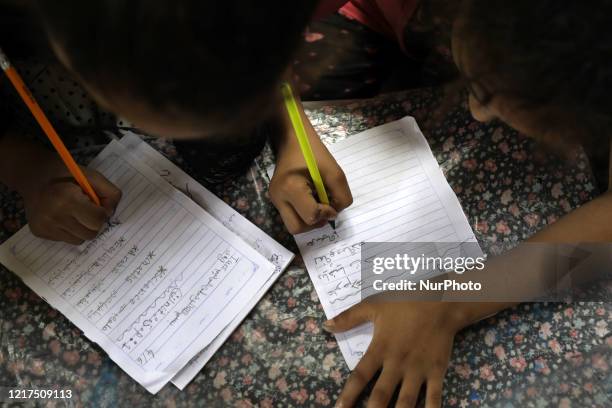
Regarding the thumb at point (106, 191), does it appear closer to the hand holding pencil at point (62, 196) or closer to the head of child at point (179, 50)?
the hand holding pencil at point (62, 196)

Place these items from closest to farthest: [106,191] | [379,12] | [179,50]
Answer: [179,50]
[106,191]
[379,12]

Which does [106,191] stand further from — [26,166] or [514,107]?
[514,107]

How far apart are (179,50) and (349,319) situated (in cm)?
31

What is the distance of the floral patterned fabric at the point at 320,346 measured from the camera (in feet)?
1.57

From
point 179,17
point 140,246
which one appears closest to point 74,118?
point 140,246

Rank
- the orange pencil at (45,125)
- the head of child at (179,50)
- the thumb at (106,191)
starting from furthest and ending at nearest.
Result: the thumb at (106,191)
the orange pencil at (45,125)
the head of child at (179,50)

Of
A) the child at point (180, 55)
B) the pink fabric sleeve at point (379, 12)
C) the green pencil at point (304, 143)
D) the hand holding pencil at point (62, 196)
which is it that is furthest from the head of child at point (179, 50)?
the pink fabric sleeve at point (379, 12)

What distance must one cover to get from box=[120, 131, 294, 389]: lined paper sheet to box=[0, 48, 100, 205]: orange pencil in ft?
0.23

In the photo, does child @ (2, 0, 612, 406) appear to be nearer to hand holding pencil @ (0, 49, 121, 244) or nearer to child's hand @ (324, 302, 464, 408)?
child's hand @ (324, 302, 464, 408)

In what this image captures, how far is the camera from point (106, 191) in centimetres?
53

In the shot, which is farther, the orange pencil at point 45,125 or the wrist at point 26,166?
the wrist at point 26,166

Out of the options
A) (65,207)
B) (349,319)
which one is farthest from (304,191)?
(65,207)

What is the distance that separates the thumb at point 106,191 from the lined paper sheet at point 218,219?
0.05 meters

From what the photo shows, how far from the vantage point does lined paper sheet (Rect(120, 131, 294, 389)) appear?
49 cm
